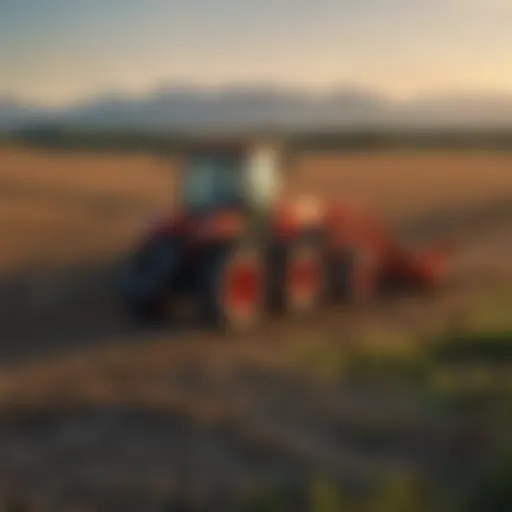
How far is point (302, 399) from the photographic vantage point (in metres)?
5.68

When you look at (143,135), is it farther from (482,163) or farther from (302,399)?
(482,163)

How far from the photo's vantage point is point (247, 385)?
19.6ft

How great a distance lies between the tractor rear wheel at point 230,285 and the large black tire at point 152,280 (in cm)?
22

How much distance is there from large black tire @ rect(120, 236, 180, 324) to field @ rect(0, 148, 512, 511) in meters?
0.18

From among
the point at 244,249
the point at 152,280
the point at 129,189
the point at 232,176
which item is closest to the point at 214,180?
the point at 232,176

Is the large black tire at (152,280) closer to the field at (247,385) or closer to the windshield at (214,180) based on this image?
the field at (247,385)

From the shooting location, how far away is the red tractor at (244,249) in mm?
7105

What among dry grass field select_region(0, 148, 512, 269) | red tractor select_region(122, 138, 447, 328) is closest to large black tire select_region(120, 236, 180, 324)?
red tractor select_region(122, 138, 447, 328)

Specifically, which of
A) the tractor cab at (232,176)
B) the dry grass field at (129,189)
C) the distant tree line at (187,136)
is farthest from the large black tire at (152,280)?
the distant tree line at (187,136)

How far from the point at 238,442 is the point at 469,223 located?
683 cm

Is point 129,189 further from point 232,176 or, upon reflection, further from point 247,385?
point 247,385

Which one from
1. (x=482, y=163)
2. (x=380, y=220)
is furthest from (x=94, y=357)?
(x=482, y=163)

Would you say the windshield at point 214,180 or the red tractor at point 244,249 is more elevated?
the windshield at point 214,180

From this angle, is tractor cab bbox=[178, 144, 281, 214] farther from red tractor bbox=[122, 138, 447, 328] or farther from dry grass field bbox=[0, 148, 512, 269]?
dry grass field bbox=[0, 148, 512, 269]
